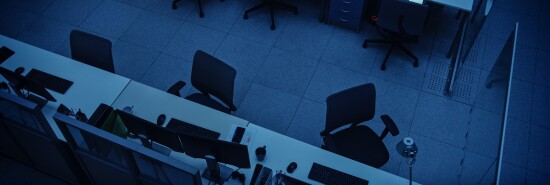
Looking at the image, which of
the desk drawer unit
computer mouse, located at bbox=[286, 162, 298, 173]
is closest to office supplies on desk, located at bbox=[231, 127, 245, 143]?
computer mouse, located at bbox=[286, 162, 298, 173]

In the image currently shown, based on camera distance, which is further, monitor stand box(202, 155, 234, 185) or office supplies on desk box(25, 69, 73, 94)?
office supplies on desk box(25, 69, 73, 94)

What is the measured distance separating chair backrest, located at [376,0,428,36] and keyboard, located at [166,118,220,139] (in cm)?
214

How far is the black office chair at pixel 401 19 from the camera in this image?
4227 mm

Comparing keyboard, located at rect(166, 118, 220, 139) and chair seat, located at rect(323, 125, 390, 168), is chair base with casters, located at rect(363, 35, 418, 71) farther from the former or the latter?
keyboard, located at rect(166, 118, 220, 139)

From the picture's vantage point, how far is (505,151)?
4.27 metres

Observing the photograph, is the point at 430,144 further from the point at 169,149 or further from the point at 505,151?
the point at 169,149

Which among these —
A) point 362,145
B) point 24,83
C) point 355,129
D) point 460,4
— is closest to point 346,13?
point 460,4

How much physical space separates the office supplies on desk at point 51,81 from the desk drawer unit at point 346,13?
9.52 ft

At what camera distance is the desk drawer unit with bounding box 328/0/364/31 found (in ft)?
16.1

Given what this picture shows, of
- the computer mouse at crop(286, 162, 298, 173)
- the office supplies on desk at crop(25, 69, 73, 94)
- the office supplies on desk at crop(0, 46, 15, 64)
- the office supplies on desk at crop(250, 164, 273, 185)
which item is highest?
the office supplies on desk at crop(0, 46, 15, 64)

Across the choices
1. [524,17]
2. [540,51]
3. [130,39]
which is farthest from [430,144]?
[130,39]

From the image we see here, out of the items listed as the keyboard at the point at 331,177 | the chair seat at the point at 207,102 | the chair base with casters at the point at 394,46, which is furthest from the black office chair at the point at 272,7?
the keyboard at the point at 331,177

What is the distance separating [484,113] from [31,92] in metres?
3.83

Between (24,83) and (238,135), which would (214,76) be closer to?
(238,135)
